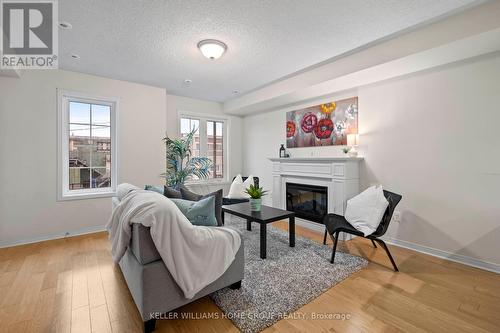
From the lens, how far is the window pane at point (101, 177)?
3.99 metres

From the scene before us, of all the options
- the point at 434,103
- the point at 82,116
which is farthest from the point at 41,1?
the point at 434,103

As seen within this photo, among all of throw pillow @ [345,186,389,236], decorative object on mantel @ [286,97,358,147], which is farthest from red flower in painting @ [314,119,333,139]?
throw pillow @ [345,186,389,236]

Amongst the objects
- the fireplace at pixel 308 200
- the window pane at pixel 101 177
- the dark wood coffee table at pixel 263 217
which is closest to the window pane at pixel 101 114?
the window pane at pixel 101 177

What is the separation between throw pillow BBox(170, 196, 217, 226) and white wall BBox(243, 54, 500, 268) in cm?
261

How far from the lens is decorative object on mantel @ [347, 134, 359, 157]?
3.57m

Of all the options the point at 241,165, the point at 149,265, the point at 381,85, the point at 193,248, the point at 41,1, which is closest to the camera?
the point at 149,265

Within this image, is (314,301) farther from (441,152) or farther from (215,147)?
(215,147)

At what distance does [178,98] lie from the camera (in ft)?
16.3

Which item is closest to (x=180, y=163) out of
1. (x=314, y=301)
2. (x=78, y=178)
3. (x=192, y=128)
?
(x=192, y=128)

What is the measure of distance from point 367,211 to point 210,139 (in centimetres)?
386

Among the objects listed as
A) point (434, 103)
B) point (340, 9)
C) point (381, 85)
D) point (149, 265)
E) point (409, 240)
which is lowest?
point (409, 240)

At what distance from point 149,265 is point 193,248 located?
31cm

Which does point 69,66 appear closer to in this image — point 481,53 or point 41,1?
point 41,1

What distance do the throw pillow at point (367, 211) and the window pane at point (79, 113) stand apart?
14.3ft
